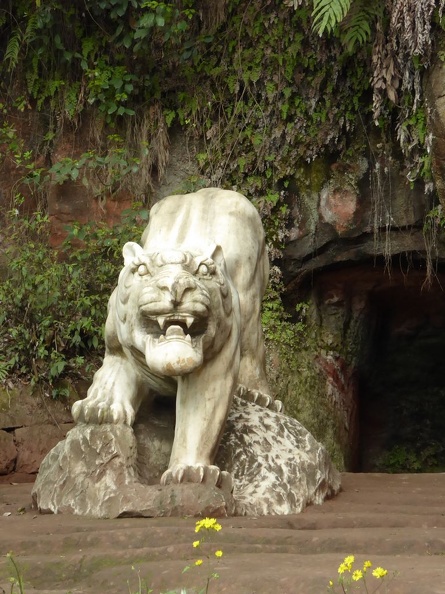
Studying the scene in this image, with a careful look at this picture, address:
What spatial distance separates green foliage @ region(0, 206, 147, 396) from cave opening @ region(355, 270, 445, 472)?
2532 millimetres

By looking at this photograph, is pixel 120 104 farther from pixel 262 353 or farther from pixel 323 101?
pixel 262 353

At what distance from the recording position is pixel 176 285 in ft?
17.7

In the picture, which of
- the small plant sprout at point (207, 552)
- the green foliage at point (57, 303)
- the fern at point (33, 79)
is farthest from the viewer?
the fern at point (33, 79)

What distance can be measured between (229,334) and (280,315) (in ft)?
12.8

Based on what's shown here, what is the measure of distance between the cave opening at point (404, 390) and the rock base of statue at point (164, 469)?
4.45 meters

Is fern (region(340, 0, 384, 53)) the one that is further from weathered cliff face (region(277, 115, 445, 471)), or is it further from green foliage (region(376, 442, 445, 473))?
green foliage (region(376, 442, 445, 473))

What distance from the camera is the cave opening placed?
1072cm

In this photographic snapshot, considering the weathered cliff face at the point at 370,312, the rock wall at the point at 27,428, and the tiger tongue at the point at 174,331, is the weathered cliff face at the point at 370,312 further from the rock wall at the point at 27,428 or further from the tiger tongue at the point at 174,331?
the tiger tongue at the point at 174,331

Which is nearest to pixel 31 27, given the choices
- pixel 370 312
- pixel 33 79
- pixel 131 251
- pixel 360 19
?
pixel 33 79

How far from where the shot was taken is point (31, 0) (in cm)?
995

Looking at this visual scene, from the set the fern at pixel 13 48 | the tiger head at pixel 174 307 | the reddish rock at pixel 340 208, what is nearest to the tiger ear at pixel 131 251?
the tiger head at pixel 174 307

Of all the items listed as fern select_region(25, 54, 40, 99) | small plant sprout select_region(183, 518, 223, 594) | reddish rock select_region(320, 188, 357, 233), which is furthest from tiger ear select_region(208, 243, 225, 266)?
fern select_region(25, 54, 40, 99)

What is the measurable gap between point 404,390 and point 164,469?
5.45 metres

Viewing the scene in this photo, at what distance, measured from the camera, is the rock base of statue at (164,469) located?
5352 mm
